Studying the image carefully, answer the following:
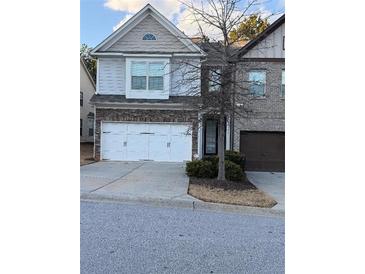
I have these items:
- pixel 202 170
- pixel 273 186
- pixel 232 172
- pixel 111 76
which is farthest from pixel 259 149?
pixel 111 76

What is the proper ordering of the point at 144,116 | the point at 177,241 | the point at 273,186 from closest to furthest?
1. the point at 177,241
2. the point at 273,186
3. the point at 144,116

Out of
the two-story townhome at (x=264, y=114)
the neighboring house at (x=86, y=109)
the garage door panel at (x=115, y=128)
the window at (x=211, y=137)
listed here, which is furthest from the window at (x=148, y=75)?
the neighboring house at (x=86, y=109)

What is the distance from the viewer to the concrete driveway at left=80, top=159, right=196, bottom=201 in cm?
834

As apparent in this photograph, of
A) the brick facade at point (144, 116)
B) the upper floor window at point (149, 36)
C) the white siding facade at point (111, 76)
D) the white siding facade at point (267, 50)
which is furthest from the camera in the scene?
the white siding facade at point (111, 76)

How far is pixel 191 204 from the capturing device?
Answer: 25.1 feet

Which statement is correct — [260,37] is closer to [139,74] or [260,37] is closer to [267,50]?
[267,50]

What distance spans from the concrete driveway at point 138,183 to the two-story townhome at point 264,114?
4292 millimetres

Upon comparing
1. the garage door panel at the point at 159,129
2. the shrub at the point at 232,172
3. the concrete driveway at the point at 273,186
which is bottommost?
the concrete driveway at the point at 273,186

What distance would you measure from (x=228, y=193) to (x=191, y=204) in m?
1.74

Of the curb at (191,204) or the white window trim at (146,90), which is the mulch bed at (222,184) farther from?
the white window trim at (146,90)

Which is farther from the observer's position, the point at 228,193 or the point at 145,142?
the point at 145,142

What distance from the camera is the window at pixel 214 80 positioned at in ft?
34.0
